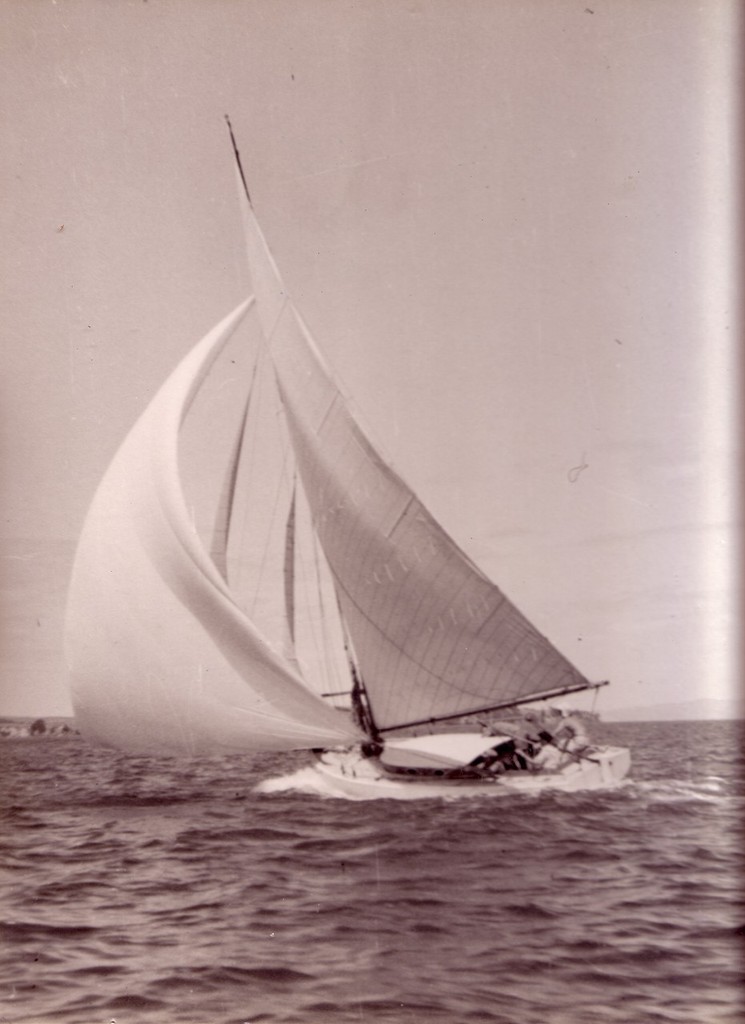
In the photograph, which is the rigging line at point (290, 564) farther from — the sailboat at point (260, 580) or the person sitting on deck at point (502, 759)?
the person sitting on deck at point (502, 759)

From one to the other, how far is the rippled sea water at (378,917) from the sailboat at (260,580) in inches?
38.1

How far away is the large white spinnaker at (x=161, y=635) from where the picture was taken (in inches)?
299

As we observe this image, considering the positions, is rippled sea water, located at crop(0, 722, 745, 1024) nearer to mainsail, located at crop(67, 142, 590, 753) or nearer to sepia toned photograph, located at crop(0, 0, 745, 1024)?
sepia toned photograph, located at crop(0, 0, 745, 1024)

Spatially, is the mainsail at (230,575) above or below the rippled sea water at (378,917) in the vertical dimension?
above

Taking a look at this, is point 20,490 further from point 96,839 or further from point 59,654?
point 96,839

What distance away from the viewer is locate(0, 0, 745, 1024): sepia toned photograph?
20.0 feet

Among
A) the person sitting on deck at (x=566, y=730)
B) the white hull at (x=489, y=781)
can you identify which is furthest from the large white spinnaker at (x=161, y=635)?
the person sitting on deck at (x=566, y=730)

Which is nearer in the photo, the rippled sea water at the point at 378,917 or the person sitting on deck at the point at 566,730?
the rippled sea water at the point at 378,917

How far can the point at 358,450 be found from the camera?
8.33 metres

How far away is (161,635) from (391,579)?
2.65 m

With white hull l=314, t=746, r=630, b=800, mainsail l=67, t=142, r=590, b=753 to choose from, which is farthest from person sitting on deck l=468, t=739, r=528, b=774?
mainsail l=67, t=142, r=590, b=753

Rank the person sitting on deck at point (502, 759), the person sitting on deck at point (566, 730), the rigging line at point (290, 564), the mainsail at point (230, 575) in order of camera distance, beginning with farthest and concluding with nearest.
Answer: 1. the person sitting on deck at point (566, 730)
2. the person sitting on deck at point (502, 759)
3. the rigging line at point (290, 564)
4. the mainsail at point (230, 575)

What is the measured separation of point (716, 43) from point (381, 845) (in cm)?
657

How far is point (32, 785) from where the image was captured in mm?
9617
